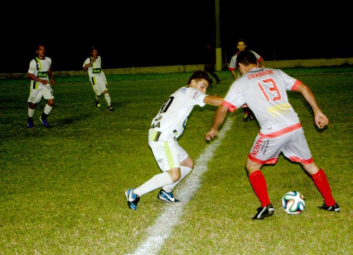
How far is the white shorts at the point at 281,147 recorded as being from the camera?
414 centimetres

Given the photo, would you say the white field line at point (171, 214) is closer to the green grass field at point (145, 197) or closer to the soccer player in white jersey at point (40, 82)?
the green grass field at point (145, 197)

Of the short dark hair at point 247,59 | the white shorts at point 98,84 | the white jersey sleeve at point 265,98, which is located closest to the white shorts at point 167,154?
the white jersey sleeve at point 265,98

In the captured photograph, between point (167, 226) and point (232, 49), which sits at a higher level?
point (167, 226)

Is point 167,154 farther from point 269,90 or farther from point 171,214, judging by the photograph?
point 269,90

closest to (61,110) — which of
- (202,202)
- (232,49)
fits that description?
(202,202)

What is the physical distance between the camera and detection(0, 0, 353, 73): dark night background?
32031mm

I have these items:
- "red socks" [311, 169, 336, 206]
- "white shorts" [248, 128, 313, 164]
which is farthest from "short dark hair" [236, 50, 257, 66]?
"red socks" [311, 169, 336, 206]

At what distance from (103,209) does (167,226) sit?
0.92 metres

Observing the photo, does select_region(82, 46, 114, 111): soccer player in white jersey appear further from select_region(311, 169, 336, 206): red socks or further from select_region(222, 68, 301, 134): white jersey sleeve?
select_region(311, 169, 336, 206): red socks

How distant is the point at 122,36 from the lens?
3772 centimetres

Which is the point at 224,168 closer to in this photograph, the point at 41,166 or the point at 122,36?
the point at 41,166

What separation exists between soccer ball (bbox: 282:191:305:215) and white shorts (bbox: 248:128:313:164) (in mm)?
384

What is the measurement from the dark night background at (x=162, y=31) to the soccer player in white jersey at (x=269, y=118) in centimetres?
2744

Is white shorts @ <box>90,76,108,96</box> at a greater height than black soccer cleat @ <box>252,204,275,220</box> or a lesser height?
lesser
